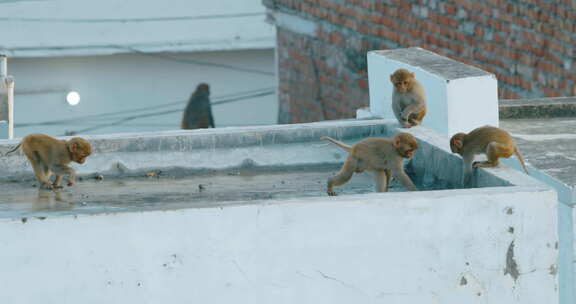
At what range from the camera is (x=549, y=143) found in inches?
281

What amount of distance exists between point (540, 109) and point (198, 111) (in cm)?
960

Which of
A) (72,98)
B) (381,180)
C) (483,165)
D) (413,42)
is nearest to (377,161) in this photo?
(381,180)

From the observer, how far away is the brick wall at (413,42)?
30.0ft

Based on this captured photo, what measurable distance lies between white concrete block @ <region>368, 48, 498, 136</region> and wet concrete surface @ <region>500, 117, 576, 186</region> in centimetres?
34

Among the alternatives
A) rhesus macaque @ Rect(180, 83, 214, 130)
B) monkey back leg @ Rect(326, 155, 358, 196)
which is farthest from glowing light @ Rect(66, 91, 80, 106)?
monkey back leg @ Rect(326, 155, 358, 196)

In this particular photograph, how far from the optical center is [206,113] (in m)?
17.5

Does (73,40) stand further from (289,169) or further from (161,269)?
(161,269)

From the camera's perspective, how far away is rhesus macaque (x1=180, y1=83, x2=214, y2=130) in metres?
17.3

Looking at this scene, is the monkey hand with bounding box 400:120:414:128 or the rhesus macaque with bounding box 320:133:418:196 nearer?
the rhesus macaque with bounding box 320:133:418:196

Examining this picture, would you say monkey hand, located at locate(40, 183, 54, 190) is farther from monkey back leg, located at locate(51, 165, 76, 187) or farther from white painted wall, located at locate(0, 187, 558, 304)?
white painted wall, located at locate(0, 187, 558, 304)

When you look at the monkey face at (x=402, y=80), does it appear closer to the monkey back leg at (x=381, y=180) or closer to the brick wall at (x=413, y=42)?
the monkey back leg at (x=381, y=180)

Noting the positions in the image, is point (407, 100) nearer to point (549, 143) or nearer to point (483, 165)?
point (549, 143)

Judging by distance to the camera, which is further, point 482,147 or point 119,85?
point 119,85

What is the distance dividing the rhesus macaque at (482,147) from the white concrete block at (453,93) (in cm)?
128
